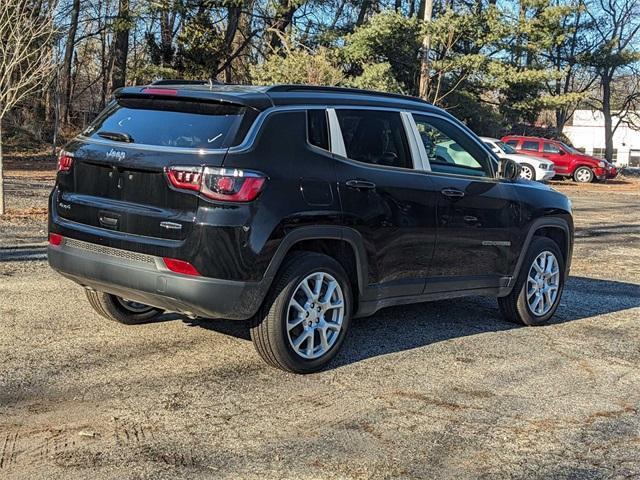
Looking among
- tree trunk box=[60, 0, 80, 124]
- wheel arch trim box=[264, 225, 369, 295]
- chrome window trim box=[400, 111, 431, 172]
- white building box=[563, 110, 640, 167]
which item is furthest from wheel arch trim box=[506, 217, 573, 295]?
white building box=[563, 110, 640, 167]

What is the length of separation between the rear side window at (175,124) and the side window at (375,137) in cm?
91

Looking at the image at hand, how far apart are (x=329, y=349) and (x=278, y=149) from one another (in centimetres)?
142

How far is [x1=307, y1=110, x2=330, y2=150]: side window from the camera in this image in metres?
4.96

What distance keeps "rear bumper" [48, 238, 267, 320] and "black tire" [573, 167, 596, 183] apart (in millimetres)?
31052

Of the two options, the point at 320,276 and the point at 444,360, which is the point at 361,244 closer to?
the point at 320,276

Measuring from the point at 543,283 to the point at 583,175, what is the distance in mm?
28245

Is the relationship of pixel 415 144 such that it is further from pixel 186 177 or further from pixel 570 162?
pixel 570 162

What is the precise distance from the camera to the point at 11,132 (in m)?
30.6

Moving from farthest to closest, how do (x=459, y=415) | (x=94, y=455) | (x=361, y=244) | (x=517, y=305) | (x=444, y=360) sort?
(x=517, y=305), (x=444, y=360), (x=361, y=244), (x=459, y=415), (x=94, y=455)

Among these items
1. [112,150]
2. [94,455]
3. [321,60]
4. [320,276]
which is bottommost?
[94,455]

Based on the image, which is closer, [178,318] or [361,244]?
[361,244]

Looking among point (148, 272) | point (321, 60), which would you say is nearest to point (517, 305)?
point (148, 272)

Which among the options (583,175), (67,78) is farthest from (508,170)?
(67,78)

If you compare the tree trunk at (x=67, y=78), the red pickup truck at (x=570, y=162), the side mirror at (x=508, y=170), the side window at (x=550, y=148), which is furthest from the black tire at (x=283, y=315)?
the tree trunk at (x=67, y=78)
